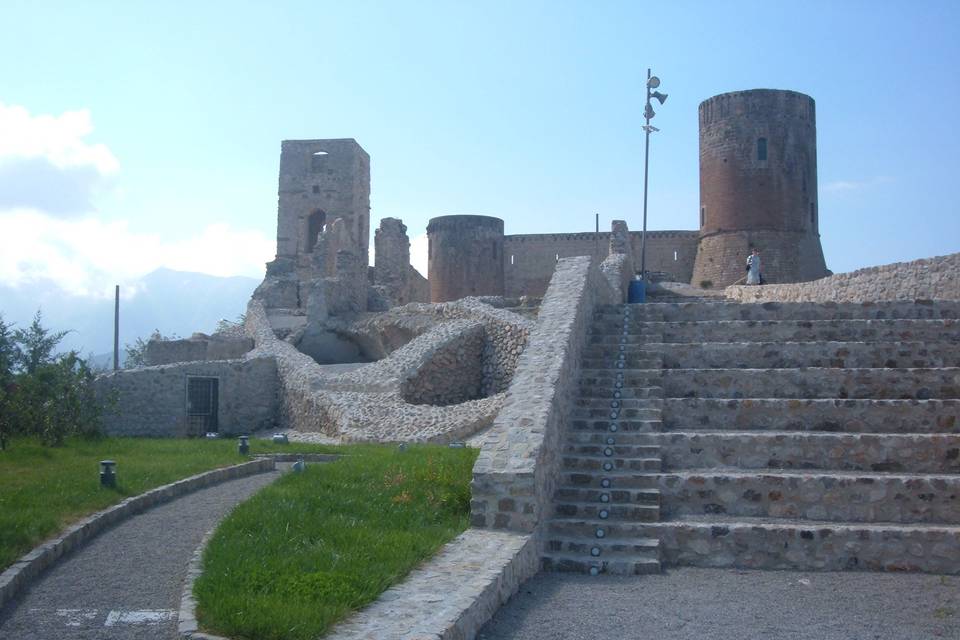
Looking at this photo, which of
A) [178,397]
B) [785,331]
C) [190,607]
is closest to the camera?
[190,607]

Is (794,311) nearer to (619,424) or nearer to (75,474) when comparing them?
(619,424)

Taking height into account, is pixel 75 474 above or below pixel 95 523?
above

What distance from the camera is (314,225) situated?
136ft

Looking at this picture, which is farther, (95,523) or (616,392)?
(616,392)

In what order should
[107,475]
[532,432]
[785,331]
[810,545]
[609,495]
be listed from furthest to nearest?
1. [785,331]
2. [107,475]
3. [609,495]
4. [532,432]
5. [810,545]

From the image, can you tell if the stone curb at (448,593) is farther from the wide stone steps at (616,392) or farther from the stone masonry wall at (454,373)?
the stone masonry wall at (454,373)

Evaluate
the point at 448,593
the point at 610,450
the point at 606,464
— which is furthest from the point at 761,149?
the point at 448,593

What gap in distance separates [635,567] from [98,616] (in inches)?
155

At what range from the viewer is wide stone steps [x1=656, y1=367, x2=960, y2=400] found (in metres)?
9.89

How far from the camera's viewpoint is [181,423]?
1944 centimetres

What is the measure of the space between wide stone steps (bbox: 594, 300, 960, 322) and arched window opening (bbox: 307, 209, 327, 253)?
2982 centimetres

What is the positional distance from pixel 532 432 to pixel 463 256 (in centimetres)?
2741

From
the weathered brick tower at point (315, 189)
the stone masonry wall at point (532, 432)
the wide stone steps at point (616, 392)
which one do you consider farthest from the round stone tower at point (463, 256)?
the wide stone steps at point (616, 392)

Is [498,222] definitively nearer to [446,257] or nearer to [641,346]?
[446,257]
